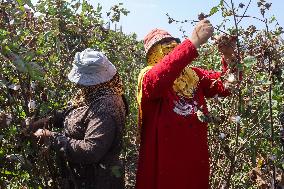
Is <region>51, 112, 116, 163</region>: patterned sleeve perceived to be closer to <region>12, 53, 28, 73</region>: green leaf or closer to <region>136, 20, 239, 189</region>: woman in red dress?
<region>136, 20, 239, 189</region>: woman in red dress

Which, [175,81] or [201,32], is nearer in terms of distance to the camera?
[201,32]

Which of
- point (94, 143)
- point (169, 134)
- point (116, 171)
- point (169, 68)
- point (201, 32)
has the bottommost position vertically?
point (116, 171)

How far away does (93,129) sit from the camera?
243 centimetres

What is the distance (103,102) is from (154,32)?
1.83 ft

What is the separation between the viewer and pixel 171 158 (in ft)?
8.71

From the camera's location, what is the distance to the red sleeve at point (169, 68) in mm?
2338

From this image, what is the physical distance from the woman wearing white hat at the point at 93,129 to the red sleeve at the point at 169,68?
23 cm

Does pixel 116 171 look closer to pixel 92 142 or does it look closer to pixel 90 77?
pixel 92 142

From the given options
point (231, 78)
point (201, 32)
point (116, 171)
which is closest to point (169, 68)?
point (201, 32)

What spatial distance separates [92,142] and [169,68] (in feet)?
1.76

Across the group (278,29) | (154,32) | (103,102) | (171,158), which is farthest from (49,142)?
(278,29)

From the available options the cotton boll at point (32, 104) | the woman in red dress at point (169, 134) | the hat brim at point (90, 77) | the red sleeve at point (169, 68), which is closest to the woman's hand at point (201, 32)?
the red sleeve at point (169, 68)

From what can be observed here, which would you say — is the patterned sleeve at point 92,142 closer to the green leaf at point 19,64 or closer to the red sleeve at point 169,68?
the red sleeve at point 169,68

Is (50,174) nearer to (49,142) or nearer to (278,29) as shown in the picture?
(49,142)
